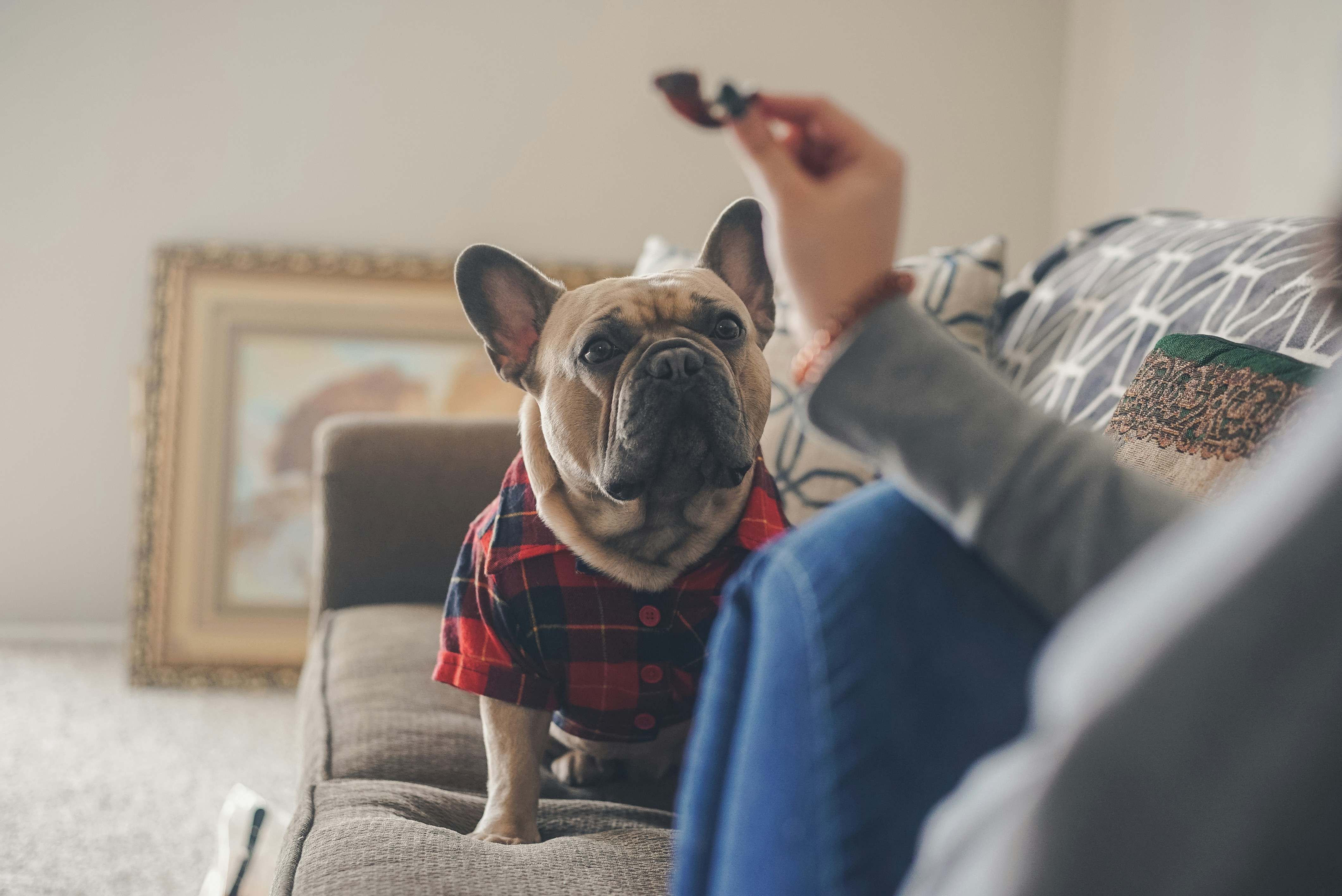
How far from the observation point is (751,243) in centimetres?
100

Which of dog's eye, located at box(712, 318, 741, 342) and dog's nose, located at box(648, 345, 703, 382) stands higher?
dog's eye, located at box(712, 318, 741, 342)

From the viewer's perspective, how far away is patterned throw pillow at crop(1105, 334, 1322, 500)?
0.59m

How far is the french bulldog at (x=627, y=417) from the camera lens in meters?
0.87

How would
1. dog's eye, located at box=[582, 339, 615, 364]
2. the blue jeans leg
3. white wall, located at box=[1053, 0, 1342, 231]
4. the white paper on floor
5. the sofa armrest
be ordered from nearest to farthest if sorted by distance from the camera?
the blue jeans leg < dog's eye, located at box=[582, 339, 615, 364] < the white paper on floor < the sofa armrest < white wall, located at box=[1053, 0, 1342, 231]

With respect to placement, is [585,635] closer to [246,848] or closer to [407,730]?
[407,730]

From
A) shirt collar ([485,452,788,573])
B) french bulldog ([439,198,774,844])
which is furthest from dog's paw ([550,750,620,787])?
shirt collar ([485,452,788,573])

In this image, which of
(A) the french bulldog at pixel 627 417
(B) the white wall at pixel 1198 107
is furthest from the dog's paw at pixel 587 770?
(B) the white wall at pixel 1198 107

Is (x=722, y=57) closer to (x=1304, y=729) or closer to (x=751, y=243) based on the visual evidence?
(x=751, y=243)

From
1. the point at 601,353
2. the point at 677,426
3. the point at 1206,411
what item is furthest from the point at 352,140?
the point at 1206,411

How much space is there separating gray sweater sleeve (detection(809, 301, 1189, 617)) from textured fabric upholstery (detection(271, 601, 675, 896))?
43 centimetres

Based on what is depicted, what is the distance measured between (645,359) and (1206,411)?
452 millimetres

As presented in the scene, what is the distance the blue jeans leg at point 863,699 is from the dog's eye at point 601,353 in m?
0.49

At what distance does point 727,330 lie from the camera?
3.10ft

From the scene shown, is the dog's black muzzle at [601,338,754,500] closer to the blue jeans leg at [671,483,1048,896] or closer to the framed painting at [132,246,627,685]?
the blue jeans leg at [671,483,1048,896]
